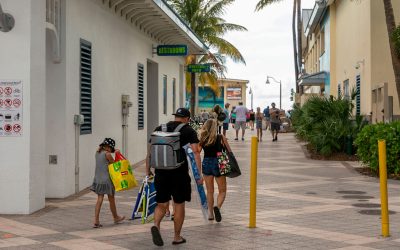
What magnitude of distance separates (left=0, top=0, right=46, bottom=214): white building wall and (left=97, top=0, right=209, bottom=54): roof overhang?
14.8ft

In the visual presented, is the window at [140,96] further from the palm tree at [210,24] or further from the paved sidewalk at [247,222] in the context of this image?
the palm tree at [210,24]

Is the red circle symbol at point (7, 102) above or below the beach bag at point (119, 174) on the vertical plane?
above

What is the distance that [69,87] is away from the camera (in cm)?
1131

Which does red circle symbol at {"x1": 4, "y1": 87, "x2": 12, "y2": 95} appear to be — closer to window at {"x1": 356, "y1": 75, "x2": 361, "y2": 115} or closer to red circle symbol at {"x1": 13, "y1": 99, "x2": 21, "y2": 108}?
red circle symbol at {"x1": 13, "y1": 99, "x2": 21, "y2": 108}

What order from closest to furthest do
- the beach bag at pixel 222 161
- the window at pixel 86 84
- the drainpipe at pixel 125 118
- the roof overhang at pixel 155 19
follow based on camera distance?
the beach bag at pixel 222 161 → the window at pixel 86 84 → the roof overhang at pixel 155 19 → the drainpipe at pixel 125 118

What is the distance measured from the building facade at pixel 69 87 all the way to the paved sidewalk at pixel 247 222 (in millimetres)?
625

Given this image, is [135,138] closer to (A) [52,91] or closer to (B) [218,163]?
(A) [52,91]

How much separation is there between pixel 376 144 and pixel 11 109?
801 centimetres

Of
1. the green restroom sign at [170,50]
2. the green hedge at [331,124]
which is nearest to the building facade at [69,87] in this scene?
the green restroom sign at [170,50]

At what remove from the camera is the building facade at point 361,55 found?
62.0 feet

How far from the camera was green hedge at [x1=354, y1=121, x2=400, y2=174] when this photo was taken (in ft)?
45.0

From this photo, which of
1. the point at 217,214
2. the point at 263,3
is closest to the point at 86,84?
the point at 217,214

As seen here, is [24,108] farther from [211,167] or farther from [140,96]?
[140,96]

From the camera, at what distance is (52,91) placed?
438 inches
